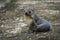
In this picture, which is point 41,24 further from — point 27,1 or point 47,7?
point 27,1

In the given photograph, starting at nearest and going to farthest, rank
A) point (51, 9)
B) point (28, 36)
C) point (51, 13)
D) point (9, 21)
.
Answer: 1. point (28, 36)
2. point (9, 21)
3. point (51, 13)
4. point (51, 9)

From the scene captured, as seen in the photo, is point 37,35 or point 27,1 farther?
point 27,1

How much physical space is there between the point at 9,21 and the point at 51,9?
5.85 ft

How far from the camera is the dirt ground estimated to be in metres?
5.31

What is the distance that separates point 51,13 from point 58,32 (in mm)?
1788

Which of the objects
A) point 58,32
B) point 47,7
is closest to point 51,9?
point 47,7

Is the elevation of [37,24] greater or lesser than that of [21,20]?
greater

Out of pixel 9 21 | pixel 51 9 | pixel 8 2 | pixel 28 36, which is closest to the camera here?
pixel 28 36

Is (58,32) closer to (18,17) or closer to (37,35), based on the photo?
(37,35)

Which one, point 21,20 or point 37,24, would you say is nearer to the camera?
point 37,24

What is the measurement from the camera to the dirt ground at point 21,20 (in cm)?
531

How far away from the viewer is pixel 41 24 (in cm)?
539

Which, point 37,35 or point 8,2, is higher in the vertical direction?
point 8,2

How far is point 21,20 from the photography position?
6.61 meters
